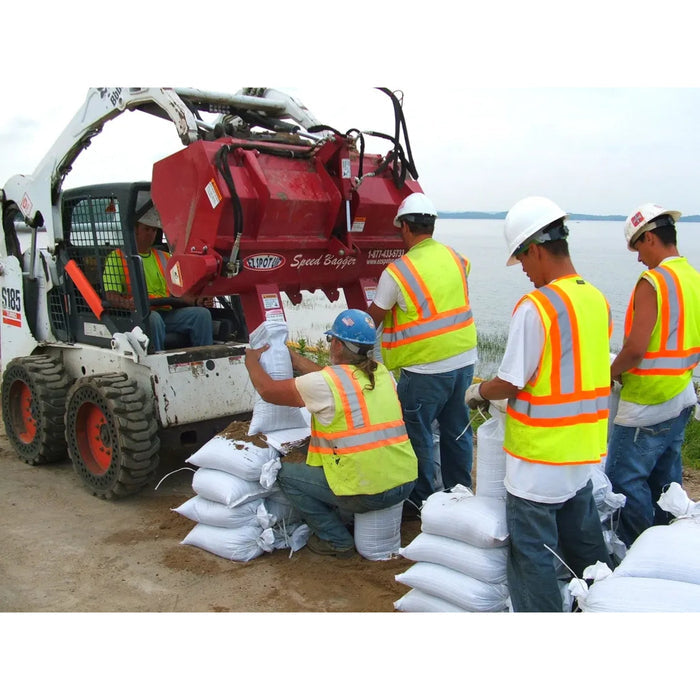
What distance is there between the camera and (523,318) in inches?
98.8

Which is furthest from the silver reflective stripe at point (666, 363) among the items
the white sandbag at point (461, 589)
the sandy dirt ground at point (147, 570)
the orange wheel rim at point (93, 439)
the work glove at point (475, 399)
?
the orange wheel rim at point (93, 439)

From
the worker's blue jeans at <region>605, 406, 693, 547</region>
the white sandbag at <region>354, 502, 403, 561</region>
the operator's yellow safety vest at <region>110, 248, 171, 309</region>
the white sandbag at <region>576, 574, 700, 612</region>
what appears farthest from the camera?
the operator's yellow safety vest at <region>110, 248, 171, 309</region>

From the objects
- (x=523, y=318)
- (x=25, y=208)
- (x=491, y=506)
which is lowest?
(x=491, y=506)

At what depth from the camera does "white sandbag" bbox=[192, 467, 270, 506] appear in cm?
381

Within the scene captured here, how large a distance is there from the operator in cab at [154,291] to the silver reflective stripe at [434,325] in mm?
1517

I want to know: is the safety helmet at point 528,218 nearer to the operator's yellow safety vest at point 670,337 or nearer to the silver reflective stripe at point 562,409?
the silver reflective stripe at point 562,409

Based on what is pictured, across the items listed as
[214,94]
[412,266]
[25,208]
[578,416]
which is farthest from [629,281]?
[25,208]

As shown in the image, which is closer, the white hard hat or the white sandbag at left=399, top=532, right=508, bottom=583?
the white sandbag at left=399, top=532, right=508, bottom=583

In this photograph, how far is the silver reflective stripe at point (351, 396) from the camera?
340 centimetres

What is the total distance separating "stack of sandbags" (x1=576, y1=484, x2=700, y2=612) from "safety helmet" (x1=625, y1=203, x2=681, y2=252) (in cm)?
146

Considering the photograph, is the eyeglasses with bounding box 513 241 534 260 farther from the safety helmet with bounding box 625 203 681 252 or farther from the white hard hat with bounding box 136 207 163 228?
the white hard hat with bounding box 136 207 163 228

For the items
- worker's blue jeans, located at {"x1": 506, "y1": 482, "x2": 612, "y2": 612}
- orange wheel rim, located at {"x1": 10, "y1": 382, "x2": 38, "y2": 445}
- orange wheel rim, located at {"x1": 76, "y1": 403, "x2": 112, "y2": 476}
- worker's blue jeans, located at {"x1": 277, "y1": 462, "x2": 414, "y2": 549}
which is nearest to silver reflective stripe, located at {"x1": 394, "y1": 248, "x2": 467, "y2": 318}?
worker's blue jeans, located at {"x1": 277, "y1": 462, "x2": 414, "y2": 549}

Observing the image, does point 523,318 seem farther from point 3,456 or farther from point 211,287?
point 3,456

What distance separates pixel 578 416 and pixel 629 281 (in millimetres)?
5117
